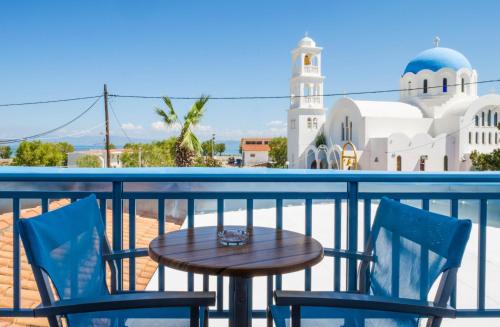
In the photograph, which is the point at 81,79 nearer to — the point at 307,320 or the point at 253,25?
the point at 253,25

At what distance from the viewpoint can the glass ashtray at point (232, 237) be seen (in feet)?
5.36

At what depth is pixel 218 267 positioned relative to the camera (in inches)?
53.0

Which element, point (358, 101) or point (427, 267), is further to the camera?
point (358, 101)

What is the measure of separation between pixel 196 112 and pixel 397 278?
57.8ft

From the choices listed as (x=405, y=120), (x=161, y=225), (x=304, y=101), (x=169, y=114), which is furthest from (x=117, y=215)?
(x=304, y=101)

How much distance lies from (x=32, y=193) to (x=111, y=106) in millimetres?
17503

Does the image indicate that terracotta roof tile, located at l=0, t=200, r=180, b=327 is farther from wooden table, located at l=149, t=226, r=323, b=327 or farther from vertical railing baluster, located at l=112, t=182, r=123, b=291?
wooden table, located at l=149, t=226, r=323, b=327

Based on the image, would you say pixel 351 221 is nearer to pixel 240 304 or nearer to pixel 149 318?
pixel 240 304

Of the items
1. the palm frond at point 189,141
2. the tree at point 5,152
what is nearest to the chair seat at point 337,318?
the palm frond at point 189,141

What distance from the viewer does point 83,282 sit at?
5.17 ft

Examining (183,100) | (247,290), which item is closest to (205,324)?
(247,290)

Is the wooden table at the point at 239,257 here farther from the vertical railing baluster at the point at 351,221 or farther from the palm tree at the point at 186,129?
the palm tree at the point at 186,129

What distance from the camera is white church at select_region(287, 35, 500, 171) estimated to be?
2817cm

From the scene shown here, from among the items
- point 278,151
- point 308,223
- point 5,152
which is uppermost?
point 278,151
